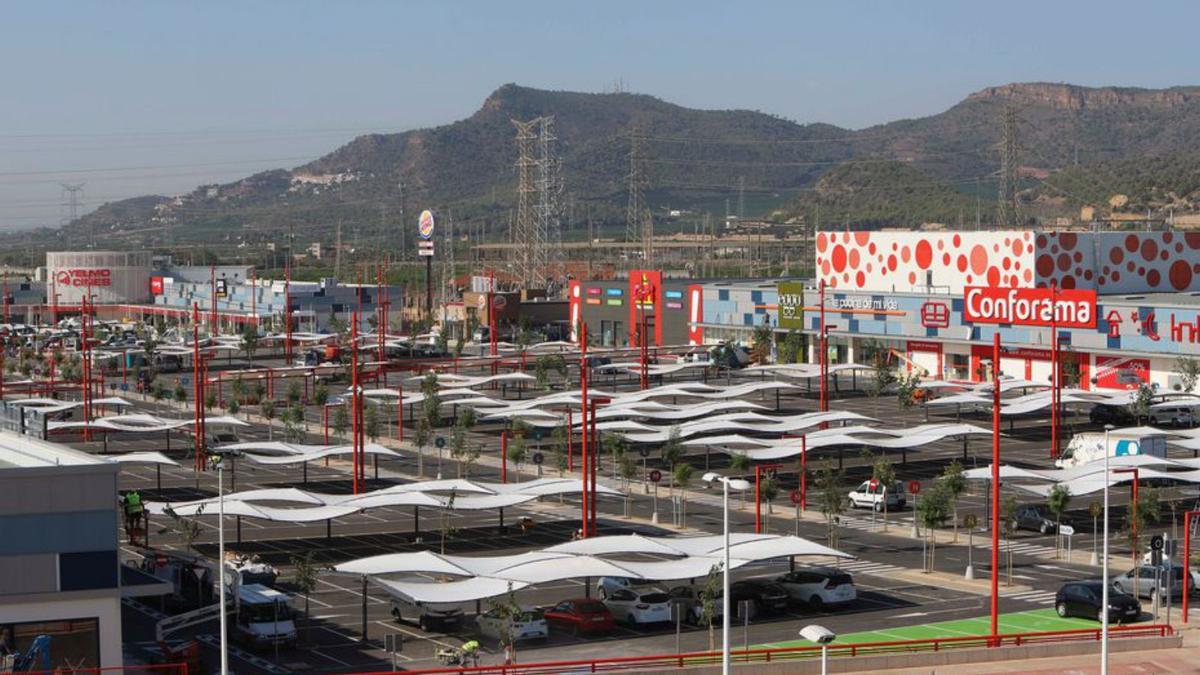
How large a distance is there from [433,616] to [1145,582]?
1644cm

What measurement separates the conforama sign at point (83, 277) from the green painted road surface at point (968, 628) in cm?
13514

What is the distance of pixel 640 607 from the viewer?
3841 centimetres

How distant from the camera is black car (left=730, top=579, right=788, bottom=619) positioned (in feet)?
129

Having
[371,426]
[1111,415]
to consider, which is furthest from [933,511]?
[371,426]

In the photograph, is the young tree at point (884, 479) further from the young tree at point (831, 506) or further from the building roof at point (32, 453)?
the building roof at point (32, 453)

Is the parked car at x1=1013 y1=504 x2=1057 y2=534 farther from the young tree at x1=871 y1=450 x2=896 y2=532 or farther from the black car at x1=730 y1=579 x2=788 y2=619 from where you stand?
the black car at x1=730 y1=579 x2=788 y2=619

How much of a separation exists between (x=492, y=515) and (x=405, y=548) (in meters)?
6.60

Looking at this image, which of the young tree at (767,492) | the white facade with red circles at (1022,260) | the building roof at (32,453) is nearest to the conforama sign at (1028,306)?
the white facade with red circles at (1022,260)

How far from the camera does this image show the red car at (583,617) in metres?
37.8

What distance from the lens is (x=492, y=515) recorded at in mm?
54562

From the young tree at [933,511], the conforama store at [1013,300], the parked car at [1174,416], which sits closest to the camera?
the young tree at [933,511]

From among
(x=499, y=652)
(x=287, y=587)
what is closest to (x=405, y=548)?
(x=287, y=587)

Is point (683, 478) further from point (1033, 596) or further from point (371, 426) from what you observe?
point (371, 426)

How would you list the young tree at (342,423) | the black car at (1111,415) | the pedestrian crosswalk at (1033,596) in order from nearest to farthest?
the pedestrian crosswalk at (1033,596) → the young tree at (342,423) → the black car at (1111,415)
